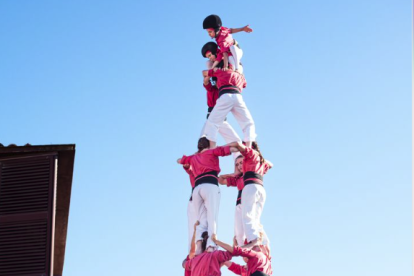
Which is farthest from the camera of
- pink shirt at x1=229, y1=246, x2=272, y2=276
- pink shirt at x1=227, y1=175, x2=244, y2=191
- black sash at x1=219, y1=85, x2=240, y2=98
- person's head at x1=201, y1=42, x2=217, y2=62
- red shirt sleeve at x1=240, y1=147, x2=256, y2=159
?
person's head at x1=201, y1=42, x2=217, y2=62

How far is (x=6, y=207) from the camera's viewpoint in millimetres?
9008

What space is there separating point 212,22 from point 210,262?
17.3 ft

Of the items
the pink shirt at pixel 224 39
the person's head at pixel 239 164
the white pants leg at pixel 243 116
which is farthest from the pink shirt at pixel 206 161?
the pink shirt at pixel 224 39

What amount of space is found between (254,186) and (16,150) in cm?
436

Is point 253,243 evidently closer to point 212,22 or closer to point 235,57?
point 235,57

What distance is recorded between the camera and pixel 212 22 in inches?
525

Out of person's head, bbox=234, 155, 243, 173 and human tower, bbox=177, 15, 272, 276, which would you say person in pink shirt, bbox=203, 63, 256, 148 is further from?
person's head, bbox=234, 155, 243, 173

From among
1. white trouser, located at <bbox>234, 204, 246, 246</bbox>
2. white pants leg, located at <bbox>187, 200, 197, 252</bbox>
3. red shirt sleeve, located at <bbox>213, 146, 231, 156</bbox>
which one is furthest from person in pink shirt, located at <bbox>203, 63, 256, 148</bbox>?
white pants leg, located at <bbox>187, 200, 197, 252</bbox>

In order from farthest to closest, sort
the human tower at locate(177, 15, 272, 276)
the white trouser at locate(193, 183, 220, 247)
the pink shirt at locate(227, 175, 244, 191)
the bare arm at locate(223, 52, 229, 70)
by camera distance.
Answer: the bare arm at locate(223, 52, 229, 70) < the pink shirt at locate(227, 175, 244, 191) < the white trouser at locate(193, 183, 220, 247) < the human tower at locate(177, 15, 272, 276)

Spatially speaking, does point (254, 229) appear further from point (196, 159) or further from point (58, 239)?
point (58, 239)

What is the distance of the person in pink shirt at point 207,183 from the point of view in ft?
36.9

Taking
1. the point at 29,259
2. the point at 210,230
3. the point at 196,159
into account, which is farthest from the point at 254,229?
the point at 29,259

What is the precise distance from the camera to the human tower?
35.1ft

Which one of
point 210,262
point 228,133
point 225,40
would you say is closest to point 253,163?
point 228,133
